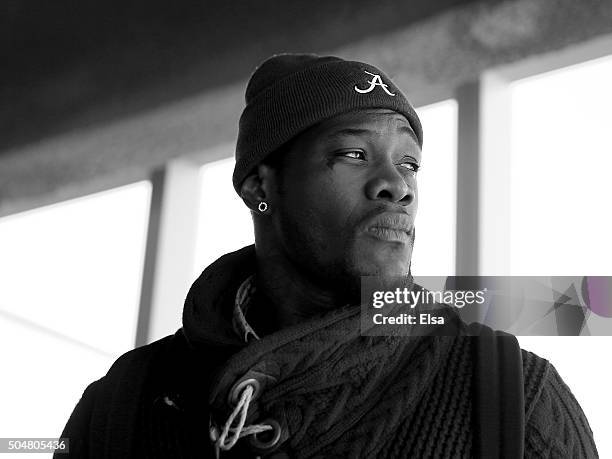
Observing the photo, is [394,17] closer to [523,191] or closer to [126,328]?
[523,191]

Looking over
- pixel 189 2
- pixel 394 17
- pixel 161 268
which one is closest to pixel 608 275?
pixel 394 17

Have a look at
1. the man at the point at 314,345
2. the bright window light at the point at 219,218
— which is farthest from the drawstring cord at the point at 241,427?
the bright window light at the point at 219,218

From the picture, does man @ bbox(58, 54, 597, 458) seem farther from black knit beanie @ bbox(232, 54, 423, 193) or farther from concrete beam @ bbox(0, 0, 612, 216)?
concrete beam @ bbox(0, 0, 612, 216)

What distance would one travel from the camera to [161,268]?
3.08m

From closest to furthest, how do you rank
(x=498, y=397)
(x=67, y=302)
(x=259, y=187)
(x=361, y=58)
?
(x=498, y=397) < (x=259, y=187) < (x=361, y=58) < (x=67, y=302)

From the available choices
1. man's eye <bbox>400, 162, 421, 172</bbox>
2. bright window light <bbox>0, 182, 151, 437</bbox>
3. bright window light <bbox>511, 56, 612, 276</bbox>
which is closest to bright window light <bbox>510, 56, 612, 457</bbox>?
bright window light <bbox>511, 56, 612, 276</bbox>

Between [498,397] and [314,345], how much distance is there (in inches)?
7.4

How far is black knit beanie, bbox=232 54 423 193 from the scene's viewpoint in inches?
38.9

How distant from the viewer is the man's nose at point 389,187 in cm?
93

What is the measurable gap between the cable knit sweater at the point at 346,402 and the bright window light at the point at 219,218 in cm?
187

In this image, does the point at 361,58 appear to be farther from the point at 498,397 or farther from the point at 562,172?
the point at 498,397
